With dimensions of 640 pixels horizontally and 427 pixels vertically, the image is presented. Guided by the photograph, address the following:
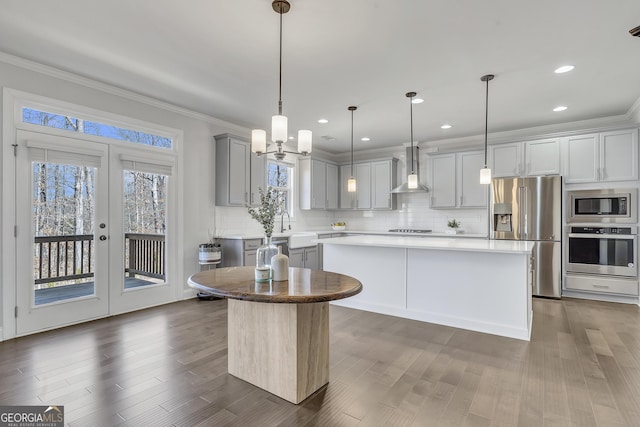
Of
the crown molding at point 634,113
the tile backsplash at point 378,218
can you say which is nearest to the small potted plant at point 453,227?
the tile backsplash at point 378,218

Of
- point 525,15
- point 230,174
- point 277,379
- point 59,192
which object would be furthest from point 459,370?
point 59,192

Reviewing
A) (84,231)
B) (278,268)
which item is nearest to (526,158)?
Result: (278,268)

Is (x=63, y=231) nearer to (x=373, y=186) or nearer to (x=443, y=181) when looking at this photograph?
(x=373, y=186)

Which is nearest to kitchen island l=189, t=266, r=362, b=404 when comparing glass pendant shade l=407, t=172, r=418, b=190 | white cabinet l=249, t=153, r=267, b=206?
glass pendant shade l=407, t=172, r=418, b=190

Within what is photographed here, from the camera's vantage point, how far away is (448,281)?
363 centimetres

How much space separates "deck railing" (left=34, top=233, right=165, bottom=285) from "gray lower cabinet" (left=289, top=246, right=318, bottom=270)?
2.05 metres

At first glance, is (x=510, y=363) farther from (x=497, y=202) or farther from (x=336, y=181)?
(x=336, y=181)

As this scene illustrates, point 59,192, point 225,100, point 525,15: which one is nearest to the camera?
point 525,15

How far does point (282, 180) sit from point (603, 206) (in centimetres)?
500

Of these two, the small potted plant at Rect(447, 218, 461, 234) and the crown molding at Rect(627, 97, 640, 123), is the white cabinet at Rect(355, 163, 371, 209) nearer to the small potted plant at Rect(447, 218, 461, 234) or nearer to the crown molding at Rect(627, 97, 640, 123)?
Result: the small potted plant at Rect(447, 218, 461, 234)

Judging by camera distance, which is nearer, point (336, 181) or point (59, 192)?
point (59, 192)

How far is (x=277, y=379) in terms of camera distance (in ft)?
7.02

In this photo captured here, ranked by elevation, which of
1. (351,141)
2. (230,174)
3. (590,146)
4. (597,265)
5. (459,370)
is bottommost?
(459,370)

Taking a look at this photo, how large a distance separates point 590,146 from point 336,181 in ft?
14.2
